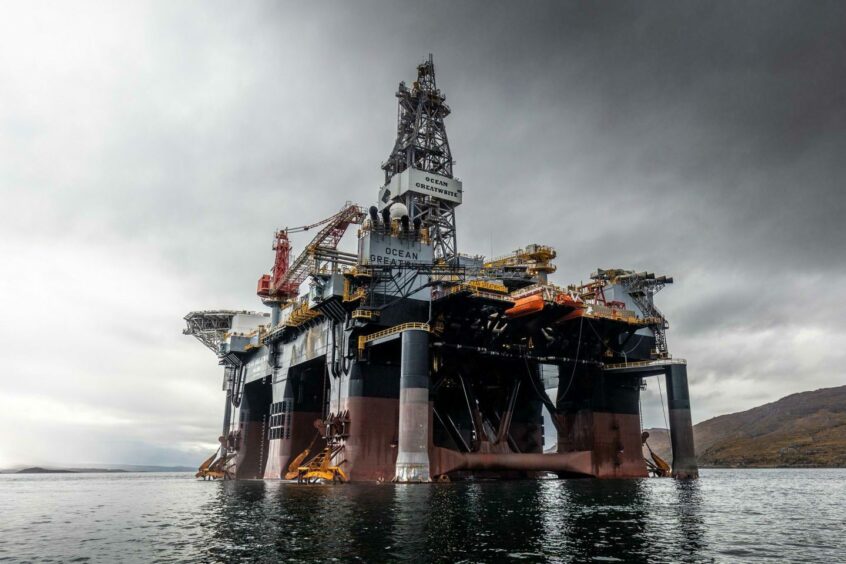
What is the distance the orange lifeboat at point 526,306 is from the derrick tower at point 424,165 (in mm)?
24959

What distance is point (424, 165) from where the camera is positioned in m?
78.8

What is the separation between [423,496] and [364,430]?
15.3 meters

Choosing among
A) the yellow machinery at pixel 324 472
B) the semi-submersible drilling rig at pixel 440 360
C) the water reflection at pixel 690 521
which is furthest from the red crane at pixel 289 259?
the water reflection at pixel 690 521

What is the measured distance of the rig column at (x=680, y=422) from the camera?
5500cm

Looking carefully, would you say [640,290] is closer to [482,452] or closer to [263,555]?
[482,452]

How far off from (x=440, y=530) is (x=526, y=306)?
1105 inches

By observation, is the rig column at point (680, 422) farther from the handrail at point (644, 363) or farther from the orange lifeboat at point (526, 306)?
the orange lifeboat at point (526, 306)

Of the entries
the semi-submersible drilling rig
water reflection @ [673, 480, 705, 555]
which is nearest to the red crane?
the semi-submersible drilling rig

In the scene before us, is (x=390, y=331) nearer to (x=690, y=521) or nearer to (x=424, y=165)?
(x=690, y=521)

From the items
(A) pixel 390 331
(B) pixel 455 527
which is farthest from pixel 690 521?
(A) pixel 390 331

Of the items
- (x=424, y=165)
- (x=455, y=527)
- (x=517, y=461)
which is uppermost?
(x=424, y=165)

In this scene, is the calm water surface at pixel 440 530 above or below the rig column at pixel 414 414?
below

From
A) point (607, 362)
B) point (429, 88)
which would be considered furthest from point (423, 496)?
point (429, 88)

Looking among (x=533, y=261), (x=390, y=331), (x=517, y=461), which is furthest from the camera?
(x=533, y=261)
